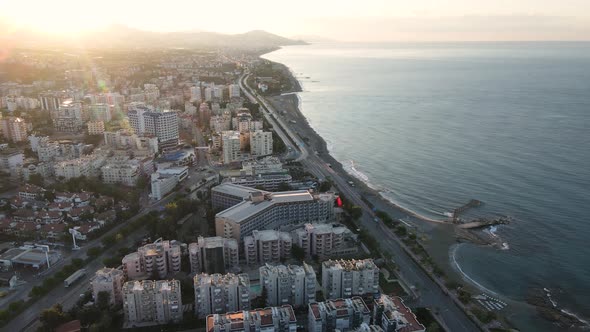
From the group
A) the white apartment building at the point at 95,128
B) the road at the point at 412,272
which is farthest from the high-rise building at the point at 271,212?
the white apartment building at the point at 95,128

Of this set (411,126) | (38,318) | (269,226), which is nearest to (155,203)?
(269,226)

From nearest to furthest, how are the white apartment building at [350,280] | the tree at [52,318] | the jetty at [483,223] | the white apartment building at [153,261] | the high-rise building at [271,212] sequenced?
the tree at [52,318] < the white apartment building at [350,280] < the white apartment building at [153,261] < the high-rise building at [271,212] < the jetty at [483,223]

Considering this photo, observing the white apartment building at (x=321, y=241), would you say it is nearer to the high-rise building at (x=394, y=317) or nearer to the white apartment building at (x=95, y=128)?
the high-rise building at (x=394, y=317)

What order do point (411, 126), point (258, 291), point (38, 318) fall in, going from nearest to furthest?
point (38, 318)
point (258, 291)
point (411, 126)

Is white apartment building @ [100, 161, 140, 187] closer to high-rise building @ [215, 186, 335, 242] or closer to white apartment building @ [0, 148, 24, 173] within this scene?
white apartment building @ [0, 148, 24, 173]

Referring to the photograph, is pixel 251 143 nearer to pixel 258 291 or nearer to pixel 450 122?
pixel 258 291

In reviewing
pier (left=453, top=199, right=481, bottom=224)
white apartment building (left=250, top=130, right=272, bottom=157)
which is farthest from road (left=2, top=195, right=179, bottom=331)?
pier (left=453, top=199, right=481, bottom=224)
